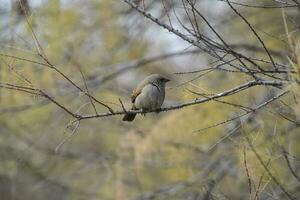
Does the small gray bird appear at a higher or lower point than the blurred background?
lower

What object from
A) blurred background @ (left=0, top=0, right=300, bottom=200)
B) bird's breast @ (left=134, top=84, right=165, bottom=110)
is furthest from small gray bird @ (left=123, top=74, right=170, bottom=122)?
blurred background @ (left=0, top=0, right=300, bottom=200)

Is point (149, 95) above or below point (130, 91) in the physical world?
below

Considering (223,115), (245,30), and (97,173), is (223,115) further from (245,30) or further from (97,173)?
(97,173)

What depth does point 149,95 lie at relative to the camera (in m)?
5.71

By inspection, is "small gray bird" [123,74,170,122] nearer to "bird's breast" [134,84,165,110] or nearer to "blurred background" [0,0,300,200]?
"bird's breast" [134,84,165,110]

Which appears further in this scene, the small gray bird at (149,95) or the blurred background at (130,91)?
the blurred background at (130,91)

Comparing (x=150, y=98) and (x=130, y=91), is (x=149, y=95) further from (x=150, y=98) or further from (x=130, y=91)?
(x=130, y=91)

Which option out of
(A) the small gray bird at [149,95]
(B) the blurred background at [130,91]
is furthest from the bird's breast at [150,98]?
(B) the blurred background at [130,91]

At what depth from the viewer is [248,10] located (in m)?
9.29

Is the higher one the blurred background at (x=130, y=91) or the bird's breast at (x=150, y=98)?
the blurred background at (x=130, y=91)

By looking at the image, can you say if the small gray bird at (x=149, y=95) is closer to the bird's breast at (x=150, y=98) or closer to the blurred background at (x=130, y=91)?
the bird's breast at (x=150, y=98)

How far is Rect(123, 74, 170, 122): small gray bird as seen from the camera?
5645mm

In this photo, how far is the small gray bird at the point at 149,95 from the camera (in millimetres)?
Result: 5645

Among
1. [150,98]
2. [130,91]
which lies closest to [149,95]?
[150,98]
